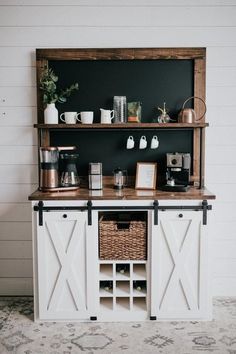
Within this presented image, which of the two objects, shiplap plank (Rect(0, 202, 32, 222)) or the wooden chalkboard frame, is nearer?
the wooden chalkboard frame

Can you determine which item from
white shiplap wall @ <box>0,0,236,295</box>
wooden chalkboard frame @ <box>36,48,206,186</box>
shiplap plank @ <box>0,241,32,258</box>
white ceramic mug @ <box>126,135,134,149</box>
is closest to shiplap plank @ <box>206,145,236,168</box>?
white shiplap wall @ <box>0,0,236,295</box>

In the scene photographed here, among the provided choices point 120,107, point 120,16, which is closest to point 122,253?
point 120,107

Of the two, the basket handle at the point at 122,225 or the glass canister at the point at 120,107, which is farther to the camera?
the glass canister at the point at 120,107

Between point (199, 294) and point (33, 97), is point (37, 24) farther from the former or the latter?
point (199, 294)

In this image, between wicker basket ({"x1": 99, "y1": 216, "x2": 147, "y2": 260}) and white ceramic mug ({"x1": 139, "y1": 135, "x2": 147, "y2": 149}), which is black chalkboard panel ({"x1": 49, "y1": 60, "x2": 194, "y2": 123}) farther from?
wicker basket ({"x1": 99, "y1": 216, "x2": 147, "y2": 260})

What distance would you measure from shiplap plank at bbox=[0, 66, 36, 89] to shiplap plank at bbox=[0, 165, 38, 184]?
2.30ft

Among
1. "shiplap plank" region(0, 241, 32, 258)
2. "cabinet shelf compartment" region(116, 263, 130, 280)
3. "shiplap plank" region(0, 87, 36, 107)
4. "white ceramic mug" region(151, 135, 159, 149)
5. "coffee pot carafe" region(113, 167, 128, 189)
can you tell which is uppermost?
"shiplap plank" region(0, 87, 36, 107)

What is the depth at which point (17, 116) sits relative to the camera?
3.67 m

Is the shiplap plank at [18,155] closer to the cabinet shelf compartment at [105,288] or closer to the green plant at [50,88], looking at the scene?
the green plant at [50,88]

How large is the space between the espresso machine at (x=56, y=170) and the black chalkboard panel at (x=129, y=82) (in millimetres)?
420

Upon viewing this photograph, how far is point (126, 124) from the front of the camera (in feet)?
11.2

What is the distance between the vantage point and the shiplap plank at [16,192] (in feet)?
12.3

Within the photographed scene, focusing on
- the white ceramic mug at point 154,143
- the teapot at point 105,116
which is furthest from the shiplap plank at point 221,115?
the teapot at point 105,116

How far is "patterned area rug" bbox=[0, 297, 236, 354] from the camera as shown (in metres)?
2.82
